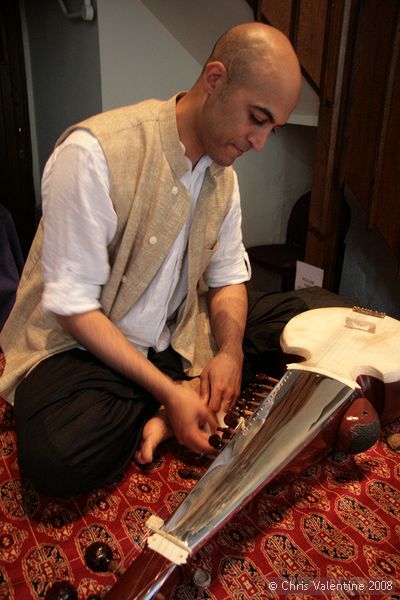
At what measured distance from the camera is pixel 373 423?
1079mm

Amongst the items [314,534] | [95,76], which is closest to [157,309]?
[314,534]

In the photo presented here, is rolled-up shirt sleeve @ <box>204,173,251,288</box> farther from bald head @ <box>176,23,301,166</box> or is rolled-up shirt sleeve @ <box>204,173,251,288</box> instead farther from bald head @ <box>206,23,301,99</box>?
bald head @ <box>206,23,301,99</box>

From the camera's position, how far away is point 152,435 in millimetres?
1183

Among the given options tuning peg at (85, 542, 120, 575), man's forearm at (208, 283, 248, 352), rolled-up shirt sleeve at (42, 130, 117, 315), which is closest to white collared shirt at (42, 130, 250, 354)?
rolled-up shirt sleeve at (42, 130, 117, 315)

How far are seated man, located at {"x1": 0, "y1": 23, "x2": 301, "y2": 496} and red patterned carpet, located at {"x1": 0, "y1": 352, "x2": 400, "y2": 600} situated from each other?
72mm

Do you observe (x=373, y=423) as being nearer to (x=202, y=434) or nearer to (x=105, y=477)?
(x=202, y=434)

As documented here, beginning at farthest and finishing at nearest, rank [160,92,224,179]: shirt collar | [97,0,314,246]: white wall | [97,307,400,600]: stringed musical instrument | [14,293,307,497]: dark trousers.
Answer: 1. [97,0,314,246]: white wall
2. [160,92,224,179]: shirt collar
3. [14,293,307,497]: dark trousers
4. [97,307,400,600]: stringed musical instrument

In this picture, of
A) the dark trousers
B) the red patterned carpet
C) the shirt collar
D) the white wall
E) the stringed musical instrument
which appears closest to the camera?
the stringed musical instrument

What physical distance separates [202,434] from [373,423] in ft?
1.23

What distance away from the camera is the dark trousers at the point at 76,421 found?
103 cm

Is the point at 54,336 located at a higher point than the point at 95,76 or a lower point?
lower

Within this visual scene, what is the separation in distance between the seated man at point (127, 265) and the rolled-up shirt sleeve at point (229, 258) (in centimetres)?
12

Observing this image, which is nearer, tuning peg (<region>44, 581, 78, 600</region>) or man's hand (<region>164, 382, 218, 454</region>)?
tuning peg (<region>44, 581, 78, 600</region>)

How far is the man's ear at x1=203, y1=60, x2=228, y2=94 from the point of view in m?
1.07
